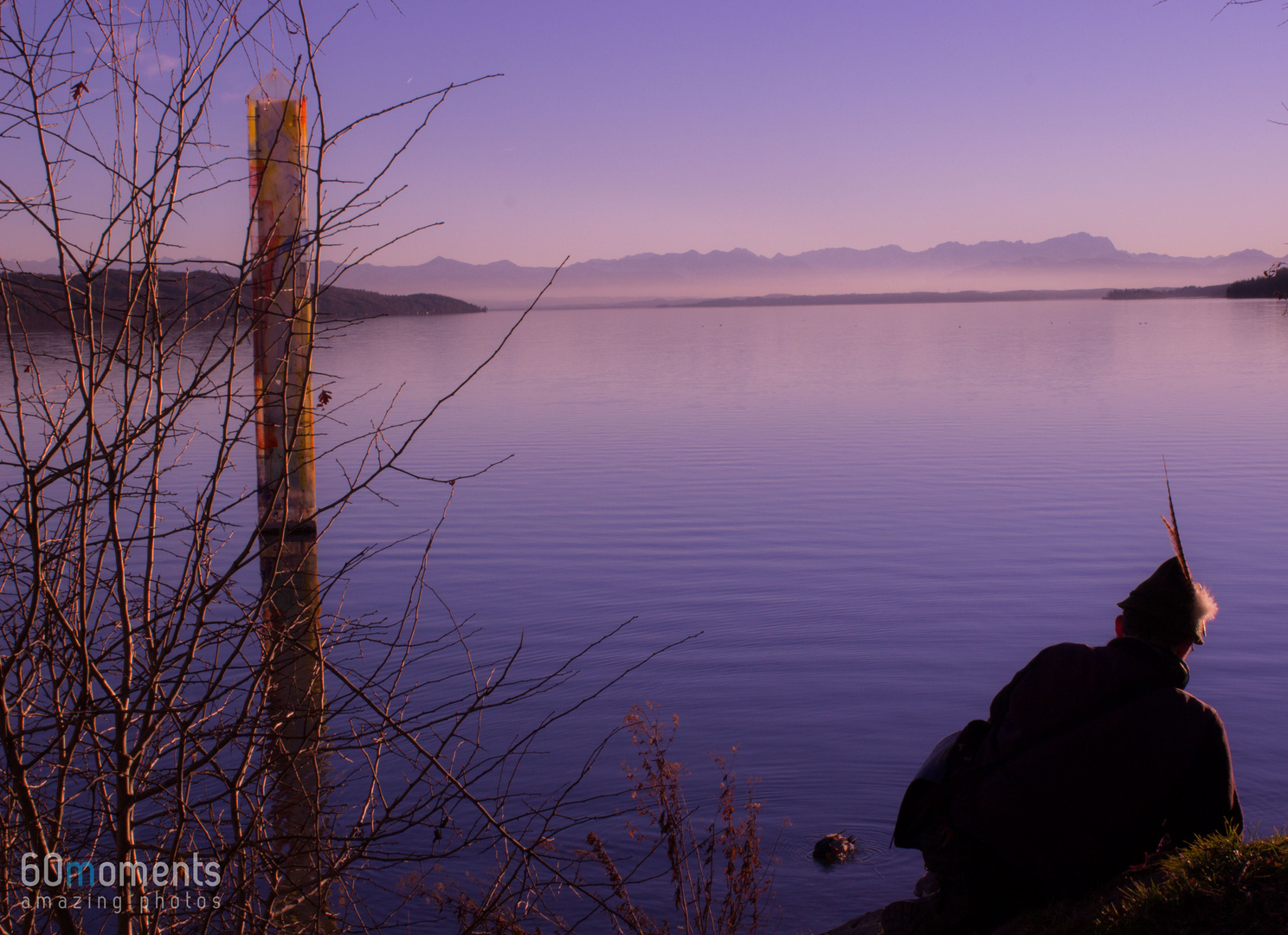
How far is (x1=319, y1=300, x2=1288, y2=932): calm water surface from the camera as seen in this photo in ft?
22.7

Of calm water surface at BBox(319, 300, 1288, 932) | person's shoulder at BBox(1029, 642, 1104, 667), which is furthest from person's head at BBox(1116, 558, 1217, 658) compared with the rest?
calm water surface at BBox(319, 300, 1288, 932)

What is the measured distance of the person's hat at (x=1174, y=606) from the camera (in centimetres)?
338

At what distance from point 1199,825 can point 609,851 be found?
3255mm

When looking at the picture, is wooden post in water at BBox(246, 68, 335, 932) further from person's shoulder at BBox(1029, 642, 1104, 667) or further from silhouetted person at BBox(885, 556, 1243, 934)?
person's shoulder at BBox(1029, 642, 1104, 667)

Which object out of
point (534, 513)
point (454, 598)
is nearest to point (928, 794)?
point (454, 598)

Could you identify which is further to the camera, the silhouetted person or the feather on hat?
the feather on hat

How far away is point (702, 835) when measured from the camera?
573 centimetres

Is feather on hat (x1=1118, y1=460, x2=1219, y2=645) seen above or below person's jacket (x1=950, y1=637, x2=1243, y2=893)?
above

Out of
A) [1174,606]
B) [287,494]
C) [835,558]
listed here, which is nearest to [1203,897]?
[1174,606]

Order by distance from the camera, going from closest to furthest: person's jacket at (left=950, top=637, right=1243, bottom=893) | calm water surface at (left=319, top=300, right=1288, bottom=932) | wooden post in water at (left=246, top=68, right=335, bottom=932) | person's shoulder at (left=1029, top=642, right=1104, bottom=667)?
wooden post in water at (left=246, top=68, right=335, bottom=932), person's jacket at (left=950, top=637, right=1243, bottom=893), person's shoulder at (left=1029, top=642, right=1104, bottom=667), calm water surface at (left=319, top=300, right=1288, bottom=932)

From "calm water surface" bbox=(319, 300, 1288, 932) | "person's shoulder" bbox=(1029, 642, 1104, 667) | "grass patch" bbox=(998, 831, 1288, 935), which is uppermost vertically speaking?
"person's shoulder" bbox=(1029, 642, 1104, 667)

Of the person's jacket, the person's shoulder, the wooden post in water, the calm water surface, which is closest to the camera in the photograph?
the wooden post in water

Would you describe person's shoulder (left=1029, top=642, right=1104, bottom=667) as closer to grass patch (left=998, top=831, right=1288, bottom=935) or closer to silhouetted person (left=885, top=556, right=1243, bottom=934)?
silhouetted person (left=885, top=556, right=1243, bottom=934)

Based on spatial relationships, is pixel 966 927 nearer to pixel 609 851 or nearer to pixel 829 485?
pixel 609 851
